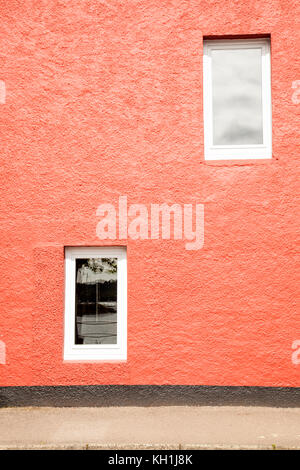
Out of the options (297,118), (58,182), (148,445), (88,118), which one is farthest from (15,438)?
(297,118)

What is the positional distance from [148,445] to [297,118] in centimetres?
432

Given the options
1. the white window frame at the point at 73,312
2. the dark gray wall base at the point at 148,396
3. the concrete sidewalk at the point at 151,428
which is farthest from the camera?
the white window frame at the point at 73,312

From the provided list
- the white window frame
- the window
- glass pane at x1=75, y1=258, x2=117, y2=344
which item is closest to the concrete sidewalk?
the white window frame

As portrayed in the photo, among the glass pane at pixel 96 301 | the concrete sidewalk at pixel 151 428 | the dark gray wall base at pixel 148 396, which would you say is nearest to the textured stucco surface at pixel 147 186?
the dark gray wall base at pixel 148 396

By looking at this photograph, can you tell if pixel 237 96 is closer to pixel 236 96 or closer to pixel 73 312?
pixel 236 96

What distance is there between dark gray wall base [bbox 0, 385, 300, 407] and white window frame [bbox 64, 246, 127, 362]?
392mm

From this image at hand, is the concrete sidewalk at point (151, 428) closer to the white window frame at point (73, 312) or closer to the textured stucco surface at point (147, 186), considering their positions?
the textured stucco surface at point (147, 186)

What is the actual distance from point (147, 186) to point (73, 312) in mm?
1933

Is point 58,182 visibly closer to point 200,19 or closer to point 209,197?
point 209,197

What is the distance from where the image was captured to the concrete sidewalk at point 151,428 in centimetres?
438

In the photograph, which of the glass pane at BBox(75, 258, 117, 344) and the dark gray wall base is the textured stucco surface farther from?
the glass pane at BBox(75, 258, 117, 344)

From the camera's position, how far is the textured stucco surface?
5777 mm

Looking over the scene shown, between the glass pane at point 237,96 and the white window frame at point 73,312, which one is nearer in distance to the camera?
the white window frame at point 73,312

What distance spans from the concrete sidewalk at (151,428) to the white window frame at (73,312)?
0.66m
